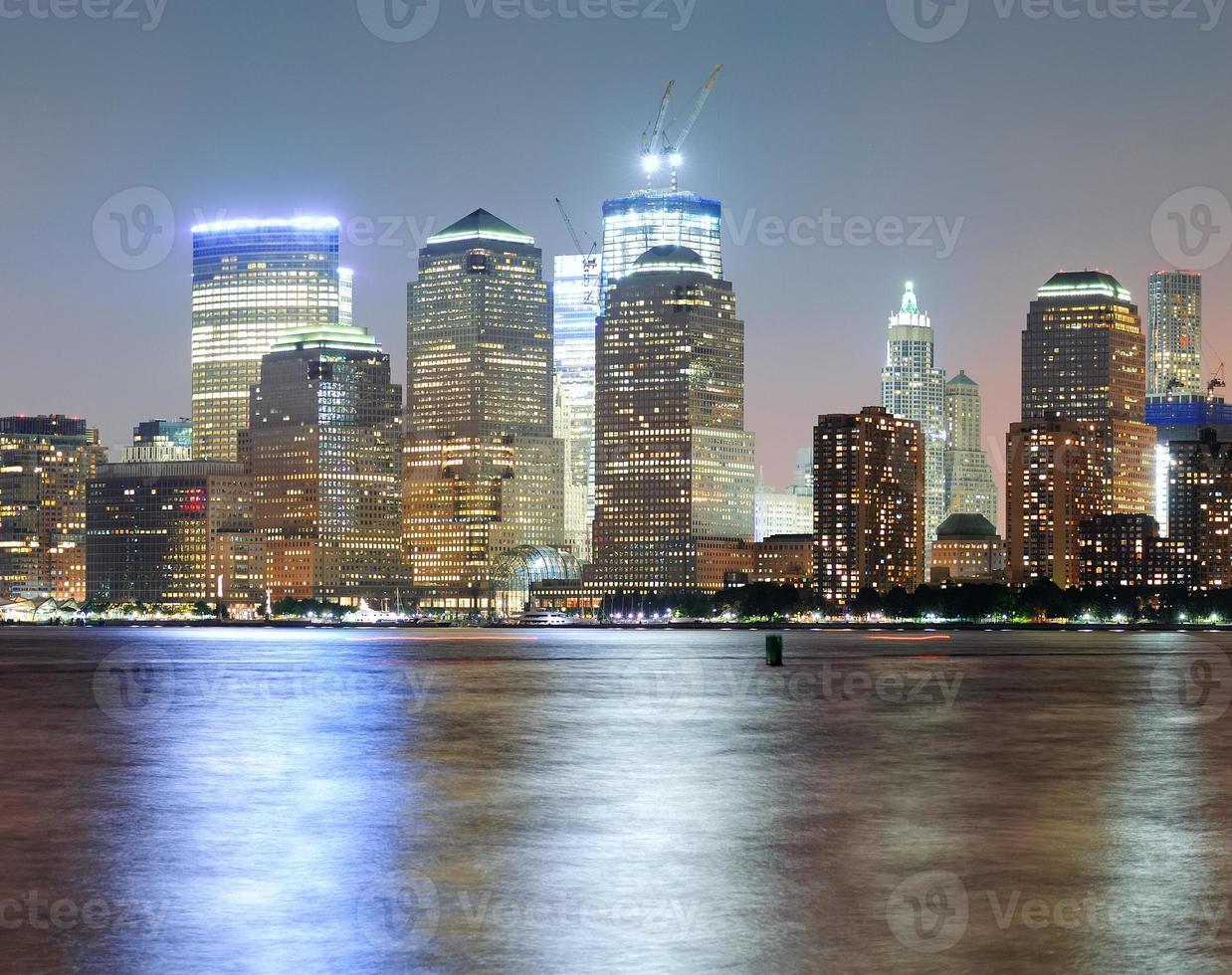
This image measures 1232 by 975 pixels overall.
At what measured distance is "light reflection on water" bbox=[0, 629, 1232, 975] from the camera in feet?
102

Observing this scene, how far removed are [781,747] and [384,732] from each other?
56.5 feet

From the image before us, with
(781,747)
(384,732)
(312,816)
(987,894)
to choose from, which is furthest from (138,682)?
(987,894)

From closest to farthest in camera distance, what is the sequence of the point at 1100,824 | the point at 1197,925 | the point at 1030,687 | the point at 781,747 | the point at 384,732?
the point at 1197,925, the point at 1100,824, the point at 781,747, the point at 384,732, the point at 1030,687

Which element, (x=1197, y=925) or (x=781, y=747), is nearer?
(x=1197, y=925)

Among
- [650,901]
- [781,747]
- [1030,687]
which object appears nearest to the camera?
[650,901]

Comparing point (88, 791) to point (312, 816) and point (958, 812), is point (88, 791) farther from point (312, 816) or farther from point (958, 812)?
point (958, 812)

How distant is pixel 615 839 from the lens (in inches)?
1713

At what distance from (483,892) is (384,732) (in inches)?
1651

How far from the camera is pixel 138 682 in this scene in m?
125

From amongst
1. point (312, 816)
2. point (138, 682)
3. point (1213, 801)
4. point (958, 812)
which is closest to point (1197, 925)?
point (958, 812)

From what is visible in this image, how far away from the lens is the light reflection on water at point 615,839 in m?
31.0

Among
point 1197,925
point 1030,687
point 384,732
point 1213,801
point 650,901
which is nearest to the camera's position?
point 1197,925

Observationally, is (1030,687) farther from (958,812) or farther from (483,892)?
(483,892)

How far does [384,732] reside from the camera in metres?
77.4
